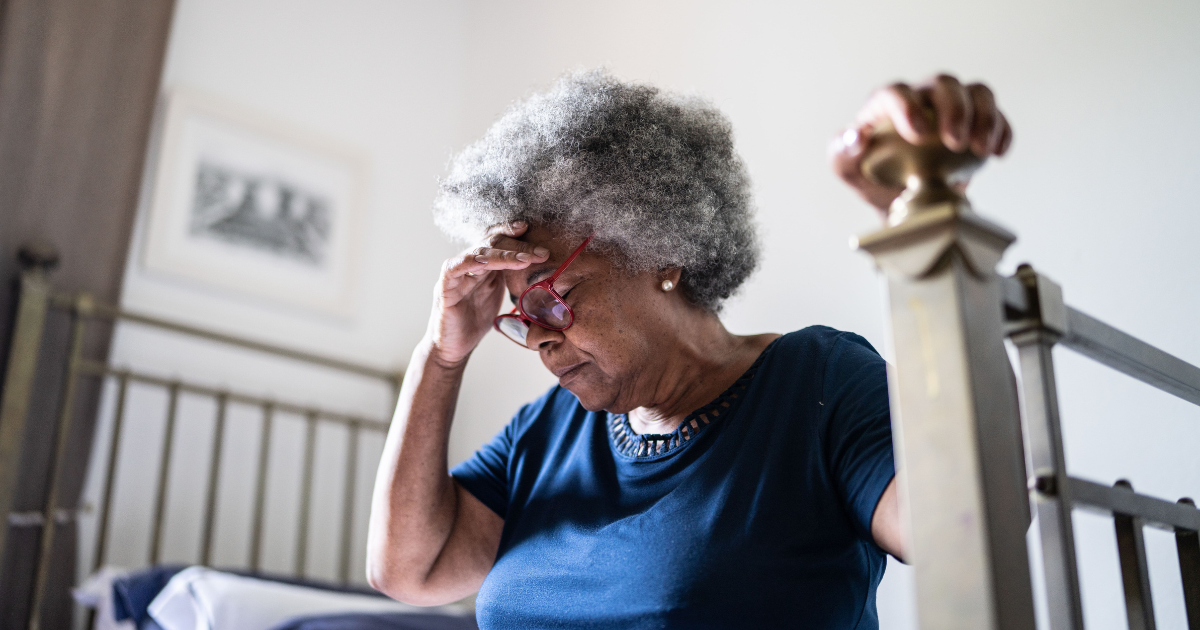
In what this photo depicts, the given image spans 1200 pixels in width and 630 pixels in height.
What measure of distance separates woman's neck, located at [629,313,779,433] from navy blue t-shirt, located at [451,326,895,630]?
30 millimetres

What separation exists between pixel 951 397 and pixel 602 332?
658 millimetres

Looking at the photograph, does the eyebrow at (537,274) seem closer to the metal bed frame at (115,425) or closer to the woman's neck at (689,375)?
the woman's neck at (689,375)

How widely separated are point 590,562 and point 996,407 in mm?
Result: 598

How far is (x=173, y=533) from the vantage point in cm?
236

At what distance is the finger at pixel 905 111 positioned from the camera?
446 mm

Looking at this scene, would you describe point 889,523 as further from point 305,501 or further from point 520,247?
point 305,501

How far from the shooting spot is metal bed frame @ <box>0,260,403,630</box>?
203 cm

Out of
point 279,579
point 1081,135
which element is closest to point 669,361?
point 1081,135

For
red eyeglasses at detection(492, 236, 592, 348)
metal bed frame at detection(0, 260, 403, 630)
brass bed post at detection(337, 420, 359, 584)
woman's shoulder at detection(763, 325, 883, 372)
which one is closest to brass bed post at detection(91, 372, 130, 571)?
metal bed frame at detection(0, 260, 403, 630)

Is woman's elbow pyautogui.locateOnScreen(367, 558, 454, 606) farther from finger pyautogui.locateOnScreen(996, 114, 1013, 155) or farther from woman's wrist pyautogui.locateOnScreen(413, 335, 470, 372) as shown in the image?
finger pyautogui.locateOnScreen(996, 114, 1013, 155)

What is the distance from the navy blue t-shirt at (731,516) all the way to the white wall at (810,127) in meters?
0.31

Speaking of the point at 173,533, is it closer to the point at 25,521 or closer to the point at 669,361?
the point at 25,521

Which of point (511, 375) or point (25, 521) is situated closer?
point (25, 521)

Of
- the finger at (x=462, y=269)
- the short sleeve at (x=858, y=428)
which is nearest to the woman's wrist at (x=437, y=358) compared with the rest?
the finger at (x=462, y=269)
